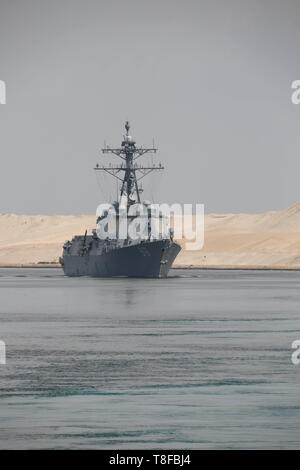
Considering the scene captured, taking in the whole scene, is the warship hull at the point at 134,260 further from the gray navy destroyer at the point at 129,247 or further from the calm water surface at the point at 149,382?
the calm water surface at the point at 149,382

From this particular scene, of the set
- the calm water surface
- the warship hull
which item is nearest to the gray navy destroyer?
the warship hull

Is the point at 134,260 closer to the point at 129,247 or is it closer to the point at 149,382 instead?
the point at 129,247

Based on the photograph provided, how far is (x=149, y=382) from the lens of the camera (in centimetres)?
3044

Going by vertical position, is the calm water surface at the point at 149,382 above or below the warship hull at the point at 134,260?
below

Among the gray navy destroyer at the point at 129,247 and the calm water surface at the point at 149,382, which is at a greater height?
the gray navy destroyer at the point at 129,247

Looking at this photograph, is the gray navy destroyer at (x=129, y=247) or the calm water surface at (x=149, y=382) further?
the gray navy destroyer at (x=129, y=247)

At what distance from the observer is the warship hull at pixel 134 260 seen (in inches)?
4914

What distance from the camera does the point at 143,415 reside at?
83.3 feet

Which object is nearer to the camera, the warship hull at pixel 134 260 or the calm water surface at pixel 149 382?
the calm water surface at pixel 149 382

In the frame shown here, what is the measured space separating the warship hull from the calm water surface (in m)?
67.2

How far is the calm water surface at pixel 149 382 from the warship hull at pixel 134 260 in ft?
221

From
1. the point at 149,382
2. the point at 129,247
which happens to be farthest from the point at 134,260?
the point at 149,382

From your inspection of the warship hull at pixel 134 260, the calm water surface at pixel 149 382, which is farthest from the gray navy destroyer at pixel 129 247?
the calm water surface at pixel 149 382

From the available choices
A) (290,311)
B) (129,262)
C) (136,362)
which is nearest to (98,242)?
(129,262)
